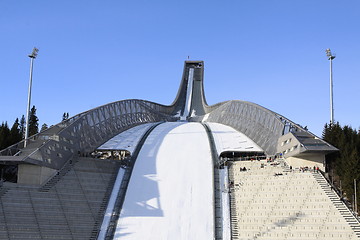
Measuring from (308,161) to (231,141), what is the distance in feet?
30.1

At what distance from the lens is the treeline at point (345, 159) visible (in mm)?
27969

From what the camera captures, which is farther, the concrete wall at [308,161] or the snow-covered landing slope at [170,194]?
the concrete wall at [308,161]

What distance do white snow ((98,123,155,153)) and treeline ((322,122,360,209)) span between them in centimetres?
1720

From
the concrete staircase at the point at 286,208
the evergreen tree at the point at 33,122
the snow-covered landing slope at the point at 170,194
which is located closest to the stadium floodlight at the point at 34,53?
the snow-covered landing slope at the point at 170,194

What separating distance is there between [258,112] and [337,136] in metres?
10.0

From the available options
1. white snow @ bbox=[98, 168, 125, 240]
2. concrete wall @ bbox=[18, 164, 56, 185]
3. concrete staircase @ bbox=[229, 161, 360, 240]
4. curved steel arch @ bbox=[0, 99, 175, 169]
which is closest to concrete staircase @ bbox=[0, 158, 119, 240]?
white snow @ bbox=[98, 168, 125, 240]

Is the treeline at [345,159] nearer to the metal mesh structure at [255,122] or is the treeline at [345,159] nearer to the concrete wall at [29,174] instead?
the metal mesh structure at [255,122]

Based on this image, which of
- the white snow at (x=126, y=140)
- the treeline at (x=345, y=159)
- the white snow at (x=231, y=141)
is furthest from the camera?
the white snow at (x=126, y=140)

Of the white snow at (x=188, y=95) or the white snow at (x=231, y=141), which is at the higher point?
the white snow at (x=188, y=95)

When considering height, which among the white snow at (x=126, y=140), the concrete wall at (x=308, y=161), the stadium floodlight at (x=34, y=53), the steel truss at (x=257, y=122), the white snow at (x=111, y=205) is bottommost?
the white snow at (x=111, y=205)

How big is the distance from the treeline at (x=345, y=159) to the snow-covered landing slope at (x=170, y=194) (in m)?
9.28

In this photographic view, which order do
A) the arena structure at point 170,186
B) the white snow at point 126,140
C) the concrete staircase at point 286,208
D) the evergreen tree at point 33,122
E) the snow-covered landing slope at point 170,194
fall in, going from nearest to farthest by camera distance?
the concrete staircase at point 286,208, the arena structure at point 170,186, the snow-covered landing slope at point 170,194, the white snow at point 126,140, the evergreen tree at point 33,122

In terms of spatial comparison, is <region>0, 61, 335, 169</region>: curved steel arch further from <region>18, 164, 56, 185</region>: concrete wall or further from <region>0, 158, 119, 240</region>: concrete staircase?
<region>0, 158, 119, 240</region>: concrete staircase

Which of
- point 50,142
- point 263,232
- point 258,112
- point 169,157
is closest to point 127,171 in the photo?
point 169,157
